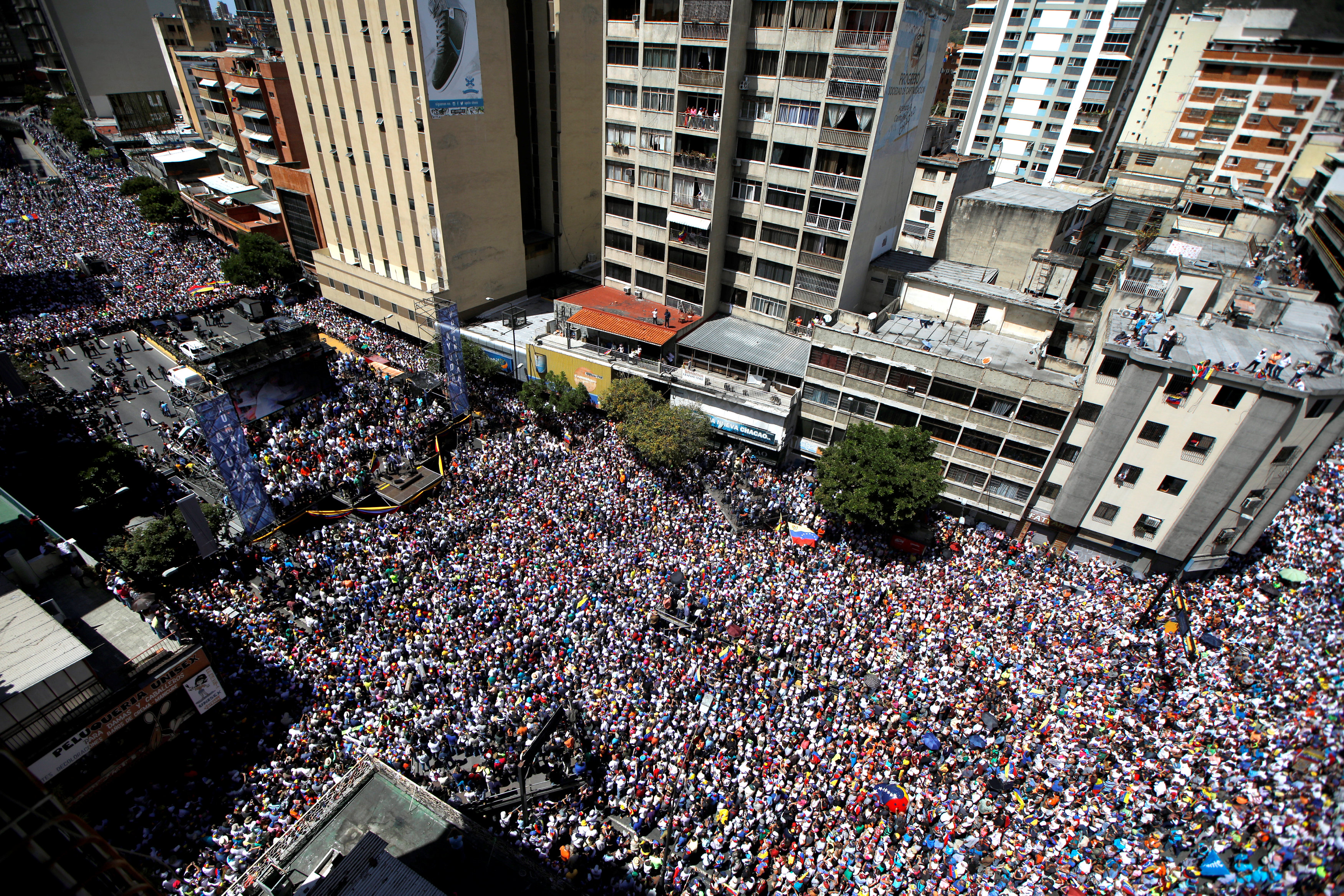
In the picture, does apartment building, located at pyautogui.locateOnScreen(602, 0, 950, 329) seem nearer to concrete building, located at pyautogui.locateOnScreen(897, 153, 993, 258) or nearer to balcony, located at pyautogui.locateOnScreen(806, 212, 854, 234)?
balcony, located at pyautogui.locateOnScreen(806, 212, 854, 234)

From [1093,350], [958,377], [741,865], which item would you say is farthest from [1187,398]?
[741,865]

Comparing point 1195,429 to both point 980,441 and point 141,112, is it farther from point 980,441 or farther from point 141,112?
point 141,112

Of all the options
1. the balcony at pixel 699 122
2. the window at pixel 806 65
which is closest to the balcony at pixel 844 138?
the window at pixel 806 65

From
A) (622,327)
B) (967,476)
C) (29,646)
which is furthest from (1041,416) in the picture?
(29,646)

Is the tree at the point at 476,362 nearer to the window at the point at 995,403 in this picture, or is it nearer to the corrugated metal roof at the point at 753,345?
the corrugated metal roof at the point at 753,345

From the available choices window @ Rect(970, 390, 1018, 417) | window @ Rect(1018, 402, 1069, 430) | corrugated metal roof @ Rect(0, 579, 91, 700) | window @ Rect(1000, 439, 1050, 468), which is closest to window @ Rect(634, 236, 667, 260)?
window @ Rect(970, 390, 1018, 417)
